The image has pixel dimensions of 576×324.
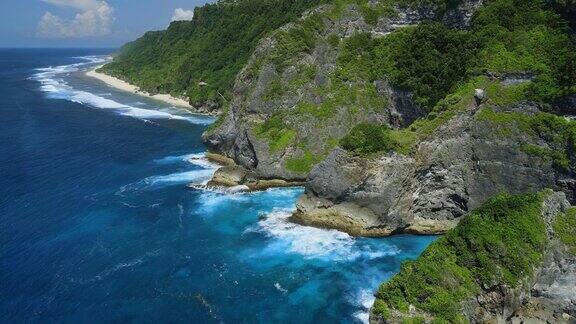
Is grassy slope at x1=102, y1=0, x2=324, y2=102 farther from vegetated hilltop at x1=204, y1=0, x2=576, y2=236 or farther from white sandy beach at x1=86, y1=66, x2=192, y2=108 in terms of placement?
vegetated hilltop at x1=204, y1=0, x2=576, y2=236

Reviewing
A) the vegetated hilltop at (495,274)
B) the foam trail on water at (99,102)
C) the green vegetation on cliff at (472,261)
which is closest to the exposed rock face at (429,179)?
the vegetated hilltop at (495,274)

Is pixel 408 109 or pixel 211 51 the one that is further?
pixel 211 51

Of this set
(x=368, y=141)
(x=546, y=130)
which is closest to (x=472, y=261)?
(x=368, y=141)

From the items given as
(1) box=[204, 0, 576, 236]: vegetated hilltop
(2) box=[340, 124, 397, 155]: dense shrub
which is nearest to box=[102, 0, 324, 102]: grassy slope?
(1) box=[204, 0, 576, 236]: vegetated hilltop

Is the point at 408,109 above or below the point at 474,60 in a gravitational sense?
below

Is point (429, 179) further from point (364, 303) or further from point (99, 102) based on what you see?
point (99, 102)

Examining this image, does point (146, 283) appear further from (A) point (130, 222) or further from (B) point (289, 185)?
(B) point (289, 185)

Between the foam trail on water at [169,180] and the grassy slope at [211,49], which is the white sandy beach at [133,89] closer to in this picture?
the grassy slope at [211,49]
